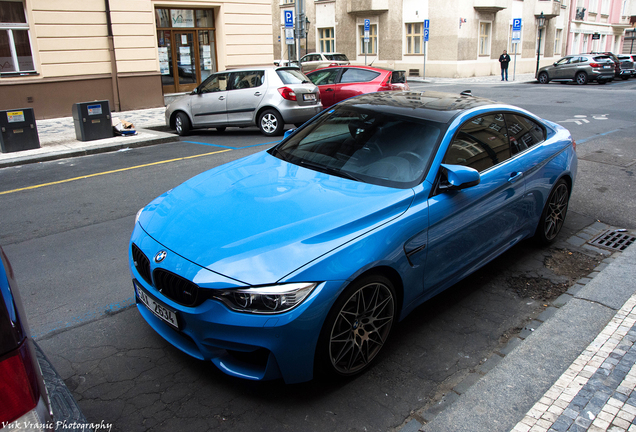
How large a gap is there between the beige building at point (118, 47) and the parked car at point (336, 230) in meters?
14.0

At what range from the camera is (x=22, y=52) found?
15250mm

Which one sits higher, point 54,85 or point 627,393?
point 54,85

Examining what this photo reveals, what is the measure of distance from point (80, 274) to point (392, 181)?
2941 mm

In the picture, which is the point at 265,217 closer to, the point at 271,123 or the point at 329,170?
the point at 329,170

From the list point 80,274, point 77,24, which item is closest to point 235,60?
point 77,24

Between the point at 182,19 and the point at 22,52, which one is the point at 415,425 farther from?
the point at 182,19

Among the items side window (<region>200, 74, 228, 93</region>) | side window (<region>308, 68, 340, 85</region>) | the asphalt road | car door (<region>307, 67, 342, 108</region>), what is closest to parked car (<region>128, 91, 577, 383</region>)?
the asphalt road

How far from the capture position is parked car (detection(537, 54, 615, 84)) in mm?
28453

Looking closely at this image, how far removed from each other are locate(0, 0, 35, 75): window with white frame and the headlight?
51.7ft

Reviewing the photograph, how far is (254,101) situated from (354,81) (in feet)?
11.0

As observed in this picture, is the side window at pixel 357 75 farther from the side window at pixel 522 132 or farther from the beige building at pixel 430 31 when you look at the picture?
the beige building at pixel 430 31

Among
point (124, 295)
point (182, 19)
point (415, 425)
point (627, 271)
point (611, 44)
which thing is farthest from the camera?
point (611, 44)

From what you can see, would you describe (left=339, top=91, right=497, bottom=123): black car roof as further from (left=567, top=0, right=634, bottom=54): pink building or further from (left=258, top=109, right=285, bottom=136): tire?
(left=567, top=0, right=634, bottom=54): pink building

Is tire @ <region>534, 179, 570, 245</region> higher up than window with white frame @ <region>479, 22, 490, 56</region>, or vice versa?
window with white frame @ <region>479, 22, 490, 56</region>
